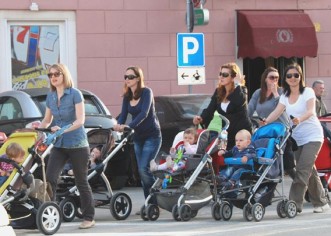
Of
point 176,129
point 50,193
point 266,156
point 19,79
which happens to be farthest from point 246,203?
point 19,79

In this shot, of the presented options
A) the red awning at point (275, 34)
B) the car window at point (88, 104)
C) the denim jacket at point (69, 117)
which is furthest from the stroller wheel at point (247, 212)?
the red awning at point (275, 34)

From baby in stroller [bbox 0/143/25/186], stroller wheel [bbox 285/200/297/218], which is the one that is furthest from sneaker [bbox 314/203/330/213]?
baby in stroller [bbox 0/143/25/186]

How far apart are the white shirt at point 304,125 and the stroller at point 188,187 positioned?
3.06 ft

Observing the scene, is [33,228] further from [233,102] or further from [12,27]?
[12,27]

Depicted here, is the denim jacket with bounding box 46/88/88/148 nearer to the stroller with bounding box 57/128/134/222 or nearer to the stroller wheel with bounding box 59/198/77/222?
the stroller with bounding box 57/128/134/222

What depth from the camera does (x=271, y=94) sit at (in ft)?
46.5

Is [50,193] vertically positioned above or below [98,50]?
below

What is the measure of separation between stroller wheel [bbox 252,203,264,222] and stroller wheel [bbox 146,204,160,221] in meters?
1.16

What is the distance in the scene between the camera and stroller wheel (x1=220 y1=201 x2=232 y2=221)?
39.9 ft

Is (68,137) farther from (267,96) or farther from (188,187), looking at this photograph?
(267,96)

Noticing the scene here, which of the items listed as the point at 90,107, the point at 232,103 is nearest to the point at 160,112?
the point at 90,107

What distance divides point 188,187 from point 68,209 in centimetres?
140

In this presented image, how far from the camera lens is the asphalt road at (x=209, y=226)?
1117 centimetres

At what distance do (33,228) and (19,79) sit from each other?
1021cm
